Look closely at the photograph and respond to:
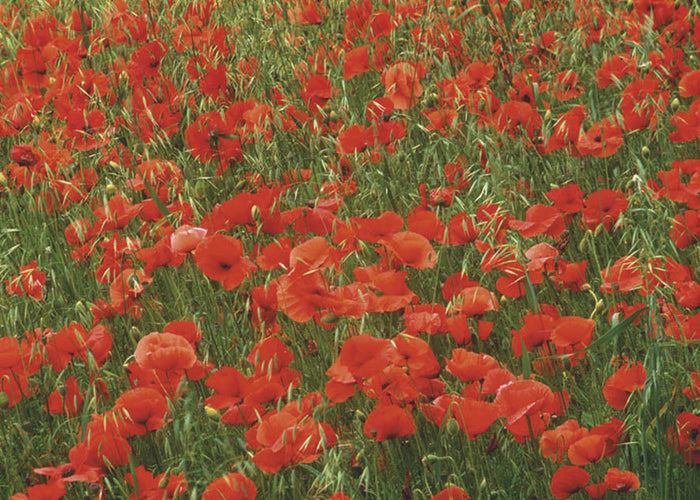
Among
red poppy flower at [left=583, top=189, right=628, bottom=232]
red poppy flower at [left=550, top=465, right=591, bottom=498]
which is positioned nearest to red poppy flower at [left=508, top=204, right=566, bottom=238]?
red poppy flower at [left=583, top=189, right=628, bottom=232]

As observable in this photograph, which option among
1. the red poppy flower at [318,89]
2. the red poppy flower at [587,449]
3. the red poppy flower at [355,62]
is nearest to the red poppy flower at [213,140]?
the red poppy flower at [318,89]

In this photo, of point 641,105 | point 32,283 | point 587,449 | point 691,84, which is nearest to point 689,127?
point 641,105

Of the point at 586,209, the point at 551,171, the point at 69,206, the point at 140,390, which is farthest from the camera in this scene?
the point at 69,206

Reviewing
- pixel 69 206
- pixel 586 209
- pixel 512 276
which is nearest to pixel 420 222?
pixel 512 276

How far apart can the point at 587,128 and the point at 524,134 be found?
0.56 feet

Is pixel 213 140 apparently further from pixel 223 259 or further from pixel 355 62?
pixel 223 259

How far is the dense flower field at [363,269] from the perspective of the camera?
156 centimetres

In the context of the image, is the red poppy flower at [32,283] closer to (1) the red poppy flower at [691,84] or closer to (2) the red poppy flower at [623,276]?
(2) the red poppy flower at [623,276]

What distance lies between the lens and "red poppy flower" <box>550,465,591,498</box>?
1359mm

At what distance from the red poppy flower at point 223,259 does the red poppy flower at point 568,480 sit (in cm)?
83

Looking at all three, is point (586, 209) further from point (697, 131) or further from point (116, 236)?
point (116, 236)

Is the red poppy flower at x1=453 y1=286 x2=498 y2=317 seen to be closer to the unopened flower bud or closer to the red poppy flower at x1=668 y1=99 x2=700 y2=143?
the unopened flower bud

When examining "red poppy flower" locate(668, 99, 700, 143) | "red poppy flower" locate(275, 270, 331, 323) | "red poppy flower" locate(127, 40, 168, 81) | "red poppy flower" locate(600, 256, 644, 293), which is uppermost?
"red poppy flower" locate(127, 40, 168, 81)

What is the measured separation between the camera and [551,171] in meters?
2.55
